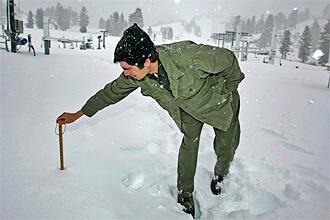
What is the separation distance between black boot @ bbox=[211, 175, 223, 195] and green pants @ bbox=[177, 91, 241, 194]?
5 centimetres

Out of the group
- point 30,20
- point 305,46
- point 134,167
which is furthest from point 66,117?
point 30,20

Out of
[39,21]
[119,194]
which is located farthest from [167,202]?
[39,21]

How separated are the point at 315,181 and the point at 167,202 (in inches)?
61.5

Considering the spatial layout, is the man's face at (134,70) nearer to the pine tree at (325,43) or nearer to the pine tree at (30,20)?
Answer: the pine tree at (325,43)

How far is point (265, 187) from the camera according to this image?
8.46 feet

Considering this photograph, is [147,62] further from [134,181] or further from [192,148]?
[134,181]

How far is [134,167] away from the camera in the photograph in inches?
104

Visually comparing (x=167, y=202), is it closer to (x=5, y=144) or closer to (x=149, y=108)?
(x=5, y=144)

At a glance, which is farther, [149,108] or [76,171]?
[149,108]

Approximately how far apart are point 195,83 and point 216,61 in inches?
7.5

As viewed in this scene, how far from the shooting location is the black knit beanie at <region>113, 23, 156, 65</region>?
148 centimetres

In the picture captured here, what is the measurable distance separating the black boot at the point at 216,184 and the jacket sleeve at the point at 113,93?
3.76 ft

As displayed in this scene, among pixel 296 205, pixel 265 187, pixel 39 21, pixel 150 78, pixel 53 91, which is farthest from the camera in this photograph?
pixel 39 21

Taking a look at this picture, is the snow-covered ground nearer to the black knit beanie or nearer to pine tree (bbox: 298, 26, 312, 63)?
the black knit beanie
